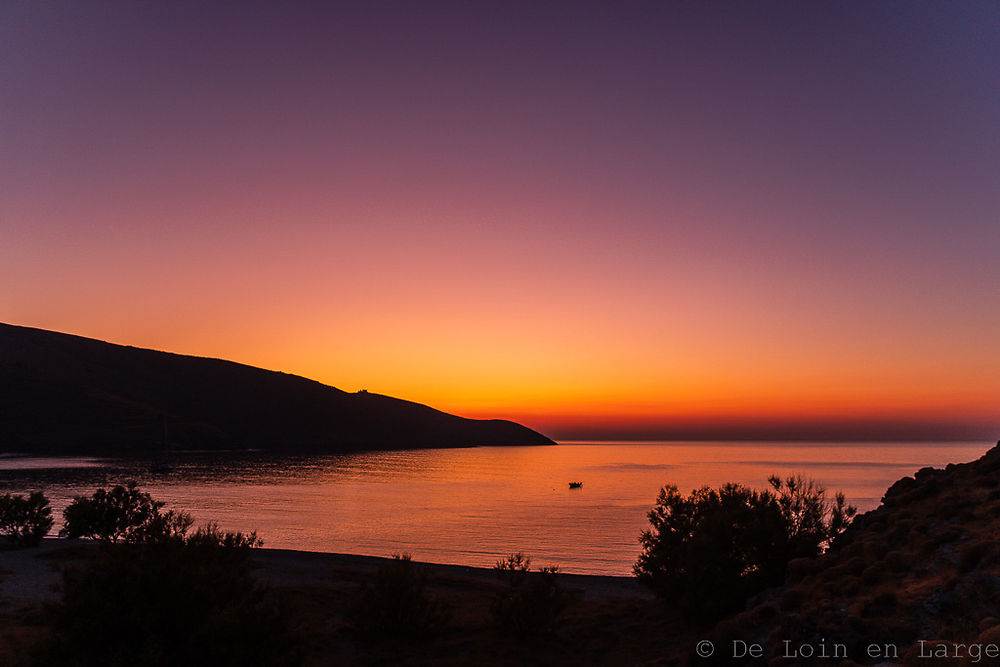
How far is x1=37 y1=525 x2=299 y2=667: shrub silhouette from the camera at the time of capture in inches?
422

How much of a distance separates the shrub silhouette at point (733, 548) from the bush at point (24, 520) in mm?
33283

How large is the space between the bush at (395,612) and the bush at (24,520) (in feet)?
84.5

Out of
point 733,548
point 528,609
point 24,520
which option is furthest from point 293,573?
point 733,548

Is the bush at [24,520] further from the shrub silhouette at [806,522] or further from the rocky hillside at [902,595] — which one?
the shrub silhouette at [806,522]

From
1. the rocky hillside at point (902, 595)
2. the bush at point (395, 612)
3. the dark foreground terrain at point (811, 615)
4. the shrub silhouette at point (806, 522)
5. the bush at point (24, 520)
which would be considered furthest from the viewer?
the bush at point (24, 520)

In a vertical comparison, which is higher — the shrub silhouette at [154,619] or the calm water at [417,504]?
the shrub silhouette at [154,619]

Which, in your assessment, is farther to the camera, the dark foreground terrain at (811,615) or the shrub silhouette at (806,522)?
the shrub silhouette at (806,522)

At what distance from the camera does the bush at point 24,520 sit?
33875mm

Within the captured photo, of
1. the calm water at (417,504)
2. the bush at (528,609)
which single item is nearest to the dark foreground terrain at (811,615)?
the bush at (528,609)

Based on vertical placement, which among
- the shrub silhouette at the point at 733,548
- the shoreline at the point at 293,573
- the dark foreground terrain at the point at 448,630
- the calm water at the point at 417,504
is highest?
the shrub silhouette at the point at 733,548

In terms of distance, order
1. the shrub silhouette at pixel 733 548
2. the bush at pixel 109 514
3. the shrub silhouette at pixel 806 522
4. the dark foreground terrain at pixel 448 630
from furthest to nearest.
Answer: the bush at pixel 109 514
the shrub silhouette at pixel 806 522
the shrub silhouette at pixel 733 548
the dark foreground terrain at pixel 448 630

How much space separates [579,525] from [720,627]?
5173cm

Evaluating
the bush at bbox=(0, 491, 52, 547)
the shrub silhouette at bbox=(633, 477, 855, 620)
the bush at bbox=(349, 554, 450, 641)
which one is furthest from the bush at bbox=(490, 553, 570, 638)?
the bush at bbox=(0, 491, 52, 547)

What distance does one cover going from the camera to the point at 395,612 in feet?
62.0
